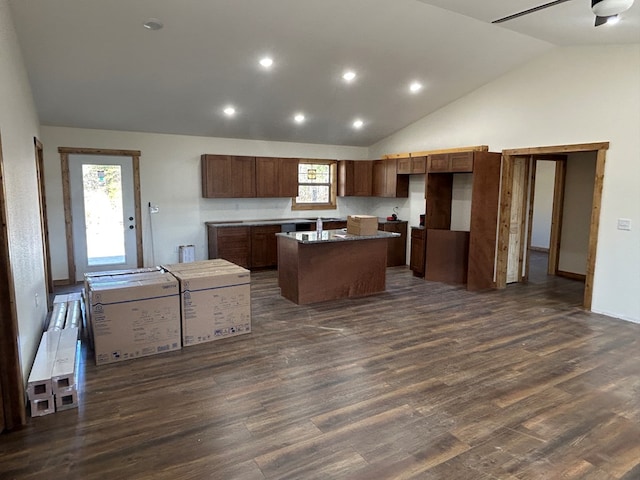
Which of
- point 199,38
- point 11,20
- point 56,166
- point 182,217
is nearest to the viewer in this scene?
point 11,20

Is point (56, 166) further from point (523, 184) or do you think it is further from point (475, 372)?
point (523, 184)

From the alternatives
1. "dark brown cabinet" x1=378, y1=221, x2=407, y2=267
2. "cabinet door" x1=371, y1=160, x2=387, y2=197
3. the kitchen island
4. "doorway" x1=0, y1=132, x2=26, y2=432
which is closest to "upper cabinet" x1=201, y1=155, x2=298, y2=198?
"cabinet door" x1=371, y1=160, x2=387, y2=197

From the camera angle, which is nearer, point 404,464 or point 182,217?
point 404,464

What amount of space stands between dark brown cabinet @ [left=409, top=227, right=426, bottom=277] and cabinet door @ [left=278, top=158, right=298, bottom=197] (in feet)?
8.05

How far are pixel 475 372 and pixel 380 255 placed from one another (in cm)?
271

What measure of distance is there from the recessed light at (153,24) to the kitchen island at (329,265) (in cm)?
275

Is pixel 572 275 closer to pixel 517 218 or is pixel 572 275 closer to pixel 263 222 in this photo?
pixel 517 218

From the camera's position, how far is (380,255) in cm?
598

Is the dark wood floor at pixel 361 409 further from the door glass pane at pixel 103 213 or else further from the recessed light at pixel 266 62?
the door glass pane at pixel 103 213

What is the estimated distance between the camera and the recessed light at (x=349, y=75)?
5.53 meters

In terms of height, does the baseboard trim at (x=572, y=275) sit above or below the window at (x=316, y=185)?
below

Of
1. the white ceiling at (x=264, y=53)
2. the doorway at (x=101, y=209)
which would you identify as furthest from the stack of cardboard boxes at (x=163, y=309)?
the doorway at (x=101, y=209)

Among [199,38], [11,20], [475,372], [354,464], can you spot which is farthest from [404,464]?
[11,20]

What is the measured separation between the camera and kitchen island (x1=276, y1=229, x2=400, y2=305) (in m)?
5.36
